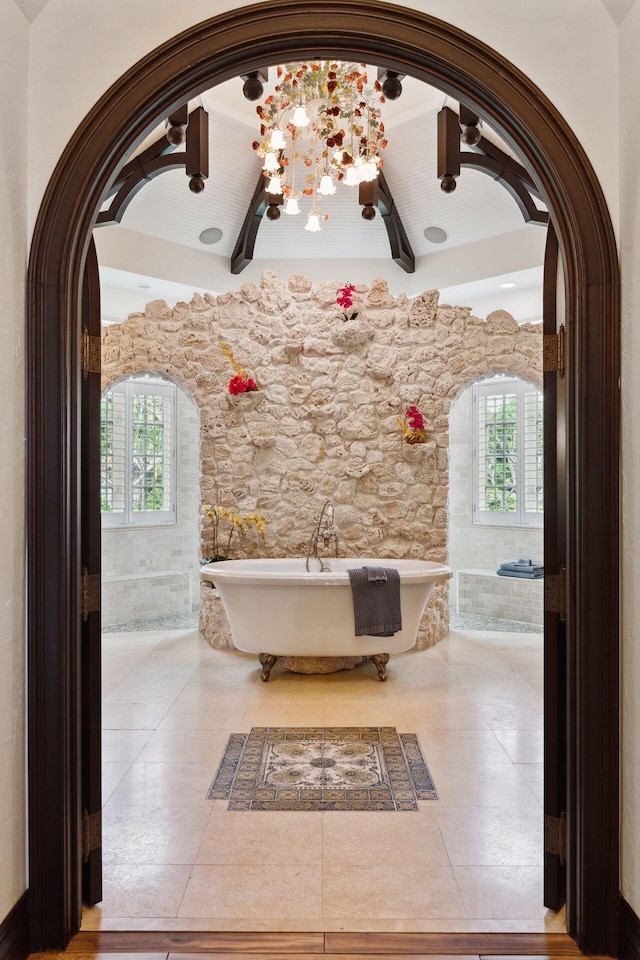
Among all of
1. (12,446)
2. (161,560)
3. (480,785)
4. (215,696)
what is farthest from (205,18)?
(161,560)

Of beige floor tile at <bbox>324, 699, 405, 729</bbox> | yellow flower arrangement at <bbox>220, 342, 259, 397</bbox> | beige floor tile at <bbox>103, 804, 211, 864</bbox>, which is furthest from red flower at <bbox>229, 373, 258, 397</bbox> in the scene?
beige floor tile at <bbox>103, 804, 211, 864</bbox>

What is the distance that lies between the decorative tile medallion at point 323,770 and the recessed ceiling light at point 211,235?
4125mm

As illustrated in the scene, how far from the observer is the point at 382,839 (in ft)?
7.55

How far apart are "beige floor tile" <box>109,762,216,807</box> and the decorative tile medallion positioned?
0.22ft

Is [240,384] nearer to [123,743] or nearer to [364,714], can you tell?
[364,714]

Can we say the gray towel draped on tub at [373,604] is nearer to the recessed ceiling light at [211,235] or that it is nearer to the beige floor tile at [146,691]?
the beige floor tile at [146,691]

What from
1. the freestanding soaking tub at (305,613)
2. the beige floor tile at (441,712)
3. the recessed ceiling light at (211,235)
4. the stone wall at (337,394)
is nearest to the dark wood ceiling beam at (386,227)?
the recessed ceiling light at (211,235)

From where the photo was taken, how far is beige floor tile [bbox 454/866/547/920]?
6.15ft

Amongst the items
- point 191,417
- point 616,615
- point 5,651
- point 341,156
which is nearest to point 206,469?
point 191,417

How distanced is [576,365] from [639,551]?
0.54m

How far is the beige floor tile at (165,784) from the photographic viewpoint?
261 cm

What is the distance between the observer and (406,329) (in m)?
5.25

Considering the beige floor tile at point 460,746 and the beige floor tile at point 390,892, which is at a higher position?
the beige floor tile at point 390,892

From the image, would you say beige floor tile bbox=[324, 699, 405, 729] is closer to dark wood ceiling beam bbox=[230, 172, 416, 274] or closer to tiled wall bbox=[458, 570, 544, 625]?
tiled wall bbox=[458, 570, 544, 625]
